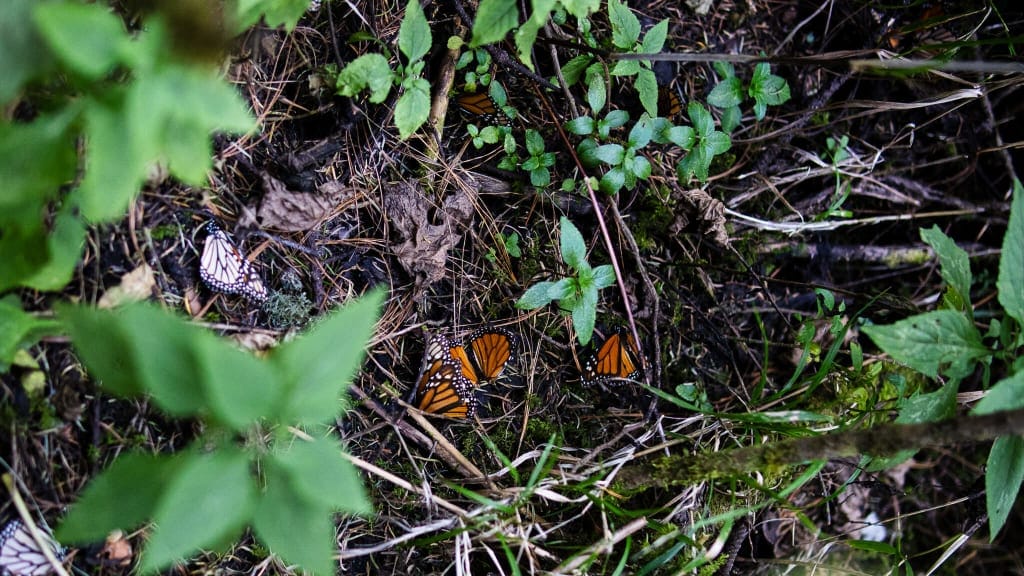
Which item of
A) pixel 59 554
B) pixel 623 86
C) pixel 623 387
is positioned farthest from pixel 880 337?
pixel 59 554

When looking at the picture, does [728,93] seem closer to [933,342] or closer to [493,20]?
[493,20]

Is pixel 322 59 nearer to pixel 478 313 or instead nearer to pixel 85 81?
pixel 85 81

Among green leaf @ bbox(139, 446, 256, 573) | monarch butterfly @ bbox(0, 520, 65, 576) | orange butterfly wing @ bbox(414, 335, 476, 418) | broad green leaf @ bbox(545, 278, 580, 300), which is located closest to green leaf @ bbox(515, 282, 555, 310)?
broad green leaf @ bbox(545, 278, 580, 300)

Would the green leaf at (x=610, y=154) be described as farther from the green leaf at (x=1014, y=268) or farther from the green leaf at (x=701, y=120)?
the green leaf at (x=1014, y=268)

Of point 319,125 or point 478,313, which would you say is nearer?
point 319,125

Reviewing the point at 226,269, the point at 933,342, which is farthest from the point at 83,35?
the point at 933,342

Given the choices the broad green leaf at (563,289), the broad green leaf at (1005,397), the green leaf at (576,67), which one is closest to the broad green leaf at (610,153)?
the green leaf at (576,67)

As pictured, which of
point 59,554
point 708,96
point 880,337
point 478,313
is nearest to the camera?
point 880,337

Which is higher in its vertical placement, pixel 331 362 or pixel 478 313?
pixel 331 362
